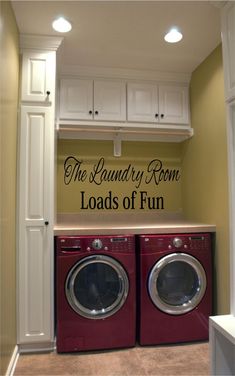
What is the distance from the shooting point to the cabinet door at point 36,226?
2252 millimetres

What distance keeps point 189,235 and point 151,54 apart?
168cm

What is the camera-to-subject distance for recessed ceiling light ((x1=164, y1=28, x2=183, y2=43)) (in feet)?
7.49

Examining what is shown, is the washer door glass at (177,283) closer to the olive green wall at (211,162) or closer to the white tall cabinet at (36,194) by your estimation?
the olive green wall at (211,162)

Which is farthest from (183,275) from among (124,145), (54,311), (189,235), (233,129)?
Result: (124,145)

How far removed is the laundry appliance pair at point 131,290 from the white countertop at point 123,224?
5 centimetres

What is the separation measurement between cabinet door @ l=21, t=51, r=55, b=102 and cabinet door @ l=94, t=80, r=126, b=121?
0.65 m

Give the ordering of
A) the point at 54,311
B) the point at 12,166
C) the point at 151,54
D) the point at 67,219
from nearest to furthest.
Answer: the point at 12,166
the point at 54,311
the point at 151,54
the point at 67,219

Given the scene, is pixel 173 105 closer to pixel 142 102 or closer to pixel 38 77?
pixel 142 102

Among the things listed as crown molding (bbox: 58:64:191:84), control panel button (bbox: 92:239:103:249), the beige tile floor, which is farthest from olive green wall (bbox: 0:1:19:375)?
crown molding (bbox: 58:64:191:84)

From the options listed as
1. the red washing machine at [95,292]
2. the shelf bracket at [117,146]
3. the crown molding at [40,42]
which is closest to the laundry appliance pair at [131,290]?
the red washing machine at [95,292]

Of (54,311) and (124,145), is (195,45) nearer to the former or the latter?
(124,145)

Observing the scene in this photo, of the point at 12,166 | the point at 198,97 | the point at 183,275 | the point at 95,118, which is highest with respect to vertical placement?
the point at 198,97

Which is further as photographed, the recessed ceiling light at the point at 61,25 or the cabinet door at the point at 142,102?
the cabinet door at the point at 142,102

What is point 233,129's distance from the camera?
1.82 metres
